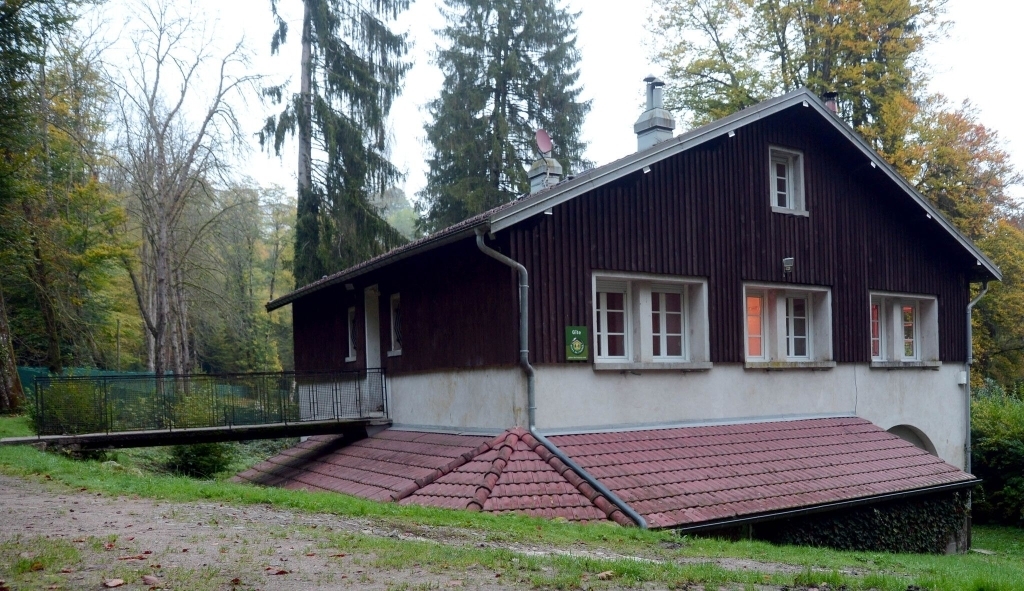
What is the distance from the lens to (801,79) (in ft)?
104

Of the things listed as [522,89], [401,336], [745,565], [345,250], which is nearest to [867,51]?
[522,89]

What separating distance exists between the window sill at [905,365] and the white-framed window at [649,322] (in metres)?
5.03

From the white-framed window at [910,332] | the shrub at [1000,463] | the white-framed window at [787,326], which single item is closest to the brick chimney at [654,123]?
the white-framed window at [787,326]

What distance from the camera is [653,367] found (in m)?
14.3

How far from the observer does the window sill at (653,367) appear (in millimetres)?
13828

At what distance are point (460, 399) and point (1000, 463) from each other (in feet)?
46.1

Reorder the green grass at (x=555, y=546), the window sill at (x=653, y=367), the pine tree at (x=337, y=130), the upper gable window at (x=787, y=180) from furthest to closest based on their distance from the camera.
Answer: the pine tree at (x=337, y=130) < the upper gable window at (x=787, y=180) < the window sill at (x=653, y=367) < the green grass at (x=555, y=546)

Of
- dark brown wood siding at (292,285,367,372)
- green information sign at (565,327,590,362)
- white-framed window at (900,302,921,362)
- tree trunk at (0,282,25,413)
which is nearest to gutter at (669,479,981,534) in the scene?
green information sign at (565,327,590,362)

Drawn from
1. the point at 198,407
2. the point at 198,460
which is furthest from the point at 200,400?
the point at 198,460

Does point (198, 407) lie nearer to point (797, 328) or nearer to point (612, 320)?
point (612, 320)

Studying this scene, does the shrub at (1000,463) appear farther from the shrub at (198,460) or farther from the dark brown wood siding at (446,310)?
the shrub at (198,460)

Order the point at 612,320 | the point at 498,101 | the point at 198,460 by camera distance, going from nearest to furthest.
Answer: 1. the point at 612,320
2. the point at 198,460
3. the point at 498,101

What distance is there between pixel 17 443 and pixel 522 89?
84.9 ft

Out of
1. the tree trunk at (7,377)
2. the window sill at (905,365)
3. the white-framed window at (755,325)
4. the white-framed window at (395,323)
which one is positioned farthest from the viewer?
the tree trunk at (7,377)
